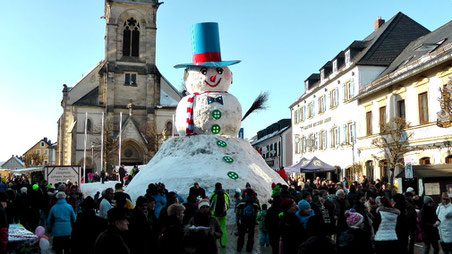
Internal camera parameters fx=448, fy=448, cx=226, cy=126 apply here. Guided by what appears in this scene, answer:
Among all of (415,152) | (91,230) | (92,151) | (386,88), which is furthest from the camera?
(92,151)

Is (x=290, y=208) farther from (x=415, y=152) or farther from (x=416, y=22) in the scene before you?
(x=416, y=22)

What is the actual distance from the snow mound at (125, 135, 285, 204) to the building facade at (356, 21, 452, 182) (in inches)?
278

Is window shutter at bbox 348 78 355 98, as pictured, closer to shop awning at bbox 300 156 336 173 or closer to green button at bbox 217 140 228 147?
shop awning at bbox 300 156 336 173

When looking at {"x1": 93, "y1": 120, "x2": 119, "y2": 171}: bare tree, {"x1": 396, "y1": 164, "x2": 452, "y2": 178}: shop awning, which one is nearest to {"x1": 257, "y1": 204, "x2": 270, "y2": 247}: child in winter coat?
{"x1": 396, "y1": 164, "x2": 452, "y2": 178}: shop awning

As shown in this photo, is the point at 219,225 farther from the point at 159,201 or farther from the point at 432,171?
the point at 432,171

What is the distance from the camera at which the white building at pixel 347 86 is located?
29484 millimetres

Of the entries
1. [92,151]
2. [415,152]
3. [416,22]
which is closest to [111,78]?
[92,151]

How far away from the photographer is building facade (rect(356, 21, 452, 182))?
20406 millimetres

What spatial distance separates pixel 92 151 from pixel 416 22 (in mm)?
32096

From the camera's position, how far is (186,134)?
50.7 feet

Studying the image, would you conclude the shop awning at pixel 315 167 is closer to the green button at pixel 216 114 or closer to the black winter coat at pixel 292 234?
the green button at pixel 216 114

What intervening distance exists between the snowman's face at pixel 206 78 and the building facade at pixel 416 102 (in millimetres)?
8409

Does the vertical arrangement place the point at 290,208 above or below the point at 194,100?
below

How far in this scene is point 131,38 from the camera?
4966 cm
